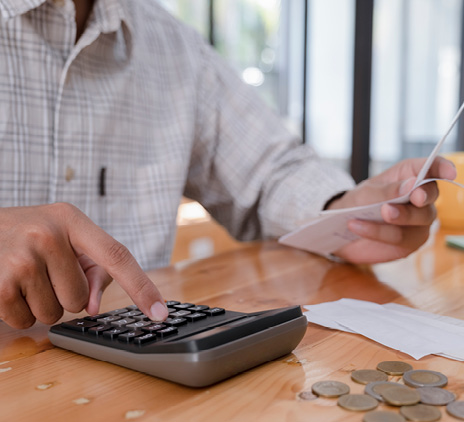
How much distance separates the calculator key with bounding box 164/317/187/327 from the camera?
1.54ft

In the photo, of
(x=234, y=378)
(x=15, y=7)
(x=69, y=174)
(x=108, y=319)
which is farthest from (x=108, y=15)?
(x=234, y=378)

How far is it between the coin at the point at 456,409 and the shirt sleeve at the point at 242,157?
75 cm

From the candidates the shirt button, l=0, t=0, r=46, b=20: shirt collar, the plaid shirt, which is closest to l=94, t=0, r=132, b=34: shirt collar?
the plaid shirt

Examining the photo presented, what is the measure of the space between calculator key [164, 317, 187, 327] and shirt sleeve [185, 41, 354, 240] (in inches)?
25.7

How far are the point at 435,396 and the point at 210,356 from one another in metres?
0.16

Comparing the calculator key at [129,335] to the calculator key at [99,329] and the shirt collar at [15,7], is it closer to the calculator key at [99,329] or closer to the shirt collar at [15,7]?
the calculator key at [99,329]

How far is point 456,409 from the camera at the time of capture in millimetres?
365

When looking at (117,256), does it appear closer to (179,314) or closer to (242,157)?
(179,314)

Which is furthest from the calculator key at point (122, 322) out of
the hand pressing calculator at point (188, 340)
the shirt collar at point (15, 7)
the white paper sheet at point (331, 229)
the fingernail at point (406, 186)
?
the shirt collar at point (15, 7)

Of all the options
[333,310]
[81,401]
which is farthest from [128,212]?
[81,401]

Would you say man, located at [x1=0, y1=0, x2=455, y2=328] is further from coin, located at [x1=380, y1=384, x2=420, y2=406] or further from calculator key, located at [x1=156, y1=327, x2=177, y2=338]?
coin, located at [x1=380, y1=384, x2=420, y2=406]

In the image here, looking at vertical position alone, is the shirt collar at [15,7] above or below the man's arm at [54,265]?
above

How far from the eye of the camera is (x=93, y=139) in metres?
0.95

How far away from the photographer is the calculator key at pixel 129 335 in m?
0.45
